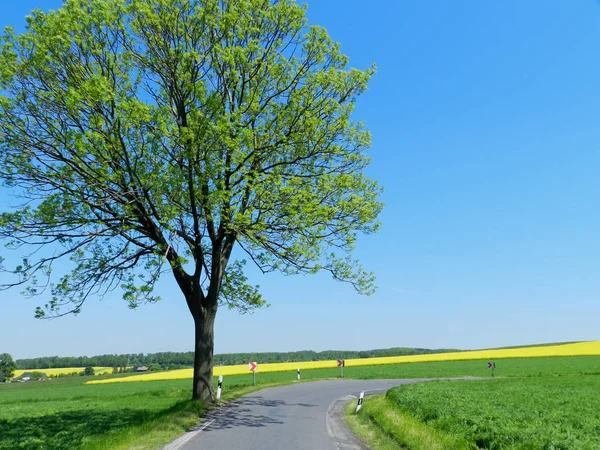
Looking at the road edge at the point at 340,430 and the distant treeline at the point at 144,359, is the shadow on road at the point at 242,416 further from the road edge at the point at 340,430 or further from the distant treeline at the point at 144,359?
the distant treeline at the point at 144,359

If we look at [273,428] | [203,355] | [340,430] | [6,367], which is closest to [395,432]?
[340,430]

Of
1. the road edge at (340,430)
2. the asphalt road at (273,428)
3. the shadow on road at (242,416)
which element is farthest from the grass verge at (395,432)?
the shadow on road at (242,416)

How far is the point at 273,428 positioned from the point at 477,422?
537 cm

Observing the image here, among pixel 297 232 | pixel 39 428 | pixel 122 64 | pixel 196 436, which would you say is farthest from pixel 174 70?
pixel 39 428

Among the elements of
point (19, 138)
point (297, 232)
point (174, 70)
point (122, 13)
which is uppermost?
point (122, 13)

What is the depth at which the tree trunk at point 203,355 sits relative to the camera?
1830cm

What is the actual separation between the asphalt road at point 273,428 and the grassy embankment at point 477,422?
779mm

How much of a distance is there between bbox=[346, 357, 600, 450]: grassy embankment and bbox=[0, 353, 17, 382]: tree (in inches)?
5135

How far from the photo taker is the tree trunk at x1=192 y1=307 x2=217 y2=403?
1830cm

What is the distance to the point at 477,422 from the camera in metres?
11.6

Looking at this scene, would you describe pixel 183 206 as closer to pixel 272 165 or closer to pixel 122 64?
pixel 272 165

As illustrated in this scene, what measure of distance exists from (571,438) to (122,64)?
1675cm

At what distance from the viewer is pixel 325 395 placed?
2350 centimetres

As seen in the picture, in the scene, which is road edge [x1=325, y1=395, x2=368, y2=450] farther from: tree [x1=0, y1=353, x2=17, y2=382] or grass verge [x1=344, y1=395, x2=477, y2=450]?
tree [x1=0, y1=353, x2=17, y2=382]
